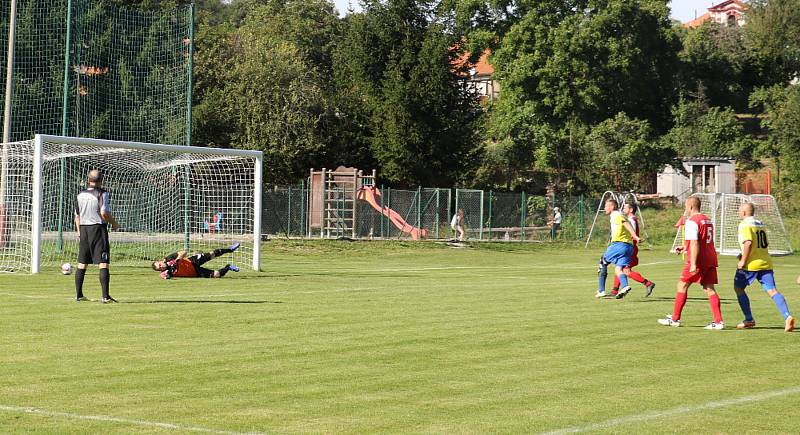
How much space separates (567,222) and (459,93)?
8702 mm

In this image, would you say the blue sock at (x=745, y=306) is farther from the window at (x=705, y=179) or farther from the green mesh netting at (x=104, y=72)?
the window at (x=705, y=179)

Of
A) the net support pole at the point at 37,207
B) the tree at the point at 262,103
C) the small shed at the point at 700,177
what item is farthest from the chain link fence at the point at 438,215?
the net support pole at the point at 37,207

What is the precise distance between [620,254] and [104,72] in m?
22.9

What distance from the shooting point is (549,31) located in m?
67.4

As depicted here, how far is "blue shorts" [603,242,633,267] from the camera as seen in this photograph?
20.2 meters

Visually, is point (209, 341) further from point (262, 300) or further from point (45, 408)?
point (262, 300)

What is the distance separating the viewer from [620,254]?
66.3 feet

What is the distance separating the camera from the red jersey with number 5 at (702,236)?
1536 cm

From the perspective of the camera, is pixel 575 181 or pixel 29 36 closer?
pixel 29 36

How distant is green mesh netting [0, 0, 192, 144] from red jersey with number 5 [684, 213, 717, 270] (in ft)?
72.0

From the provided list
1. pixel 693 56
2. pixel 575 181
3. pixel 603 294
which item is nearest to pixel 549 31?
pixel 575 181

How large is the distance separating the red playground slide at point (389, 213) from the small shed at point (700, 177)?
1585 cm

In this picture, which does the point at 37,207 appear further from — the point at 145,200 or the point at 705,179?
the point at 705,179

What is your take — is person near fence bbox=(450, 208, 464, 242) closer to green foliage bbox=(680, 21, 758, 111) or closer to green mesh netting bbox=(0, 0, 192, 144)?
green mesh netting bbox=(0, 0, 192, 144)
